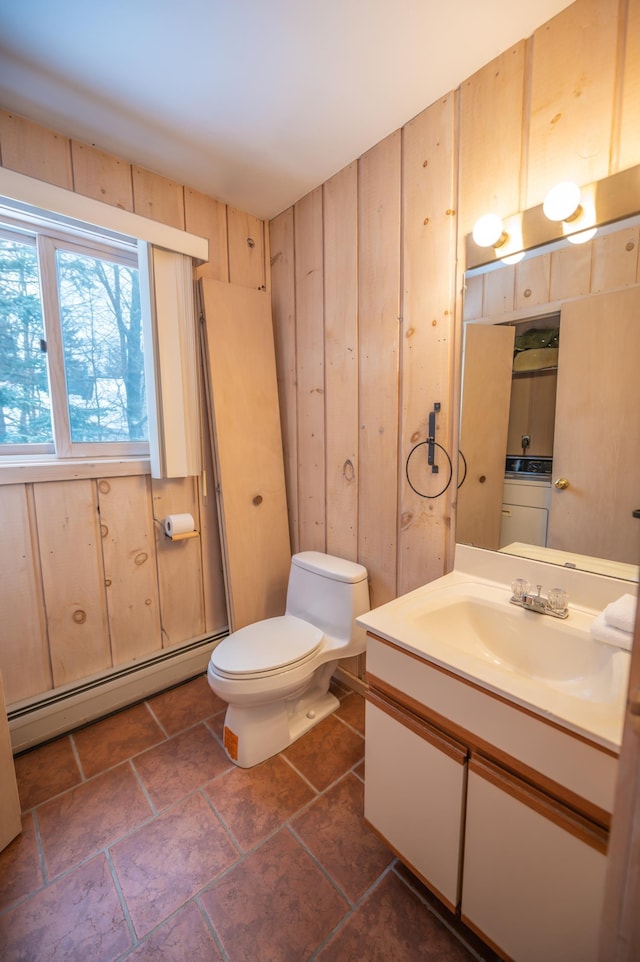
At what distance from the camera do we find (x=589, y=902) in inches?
28.1

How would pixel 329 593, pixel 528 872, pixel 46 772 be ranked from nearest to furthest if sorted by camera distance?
pixel 528 872, pixel 46 772, pixel 329 593

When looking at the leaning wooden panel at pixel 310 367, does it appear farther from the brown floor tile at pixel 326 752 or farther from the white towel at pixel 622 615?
the white towel at pixel 622 615

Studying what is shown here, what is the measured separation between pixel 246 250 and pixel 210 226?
211 millimetres

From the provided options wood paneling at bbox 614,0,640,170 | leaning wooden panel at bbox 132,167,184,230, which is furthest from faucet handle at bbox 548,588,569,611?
leaning wooden panel at bbox 132,167,184,230

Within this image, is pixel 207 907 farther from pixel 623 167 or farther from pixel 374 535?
pixel 623 167

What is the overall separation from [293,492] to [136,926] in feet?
5.41

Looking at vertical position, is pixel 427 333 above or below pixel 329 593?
above

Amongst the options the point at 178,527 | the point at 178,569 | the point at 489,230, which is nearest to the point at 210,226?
the point at 489,230

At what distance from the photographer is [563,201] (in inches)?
42.3

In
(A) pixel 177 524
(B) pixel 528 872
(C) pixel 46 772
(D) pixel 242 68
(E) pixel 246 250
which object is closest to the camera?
(B) pixel 528 872

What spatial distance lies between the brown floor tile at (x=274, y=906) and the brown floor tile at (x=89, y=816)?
1.34 ft

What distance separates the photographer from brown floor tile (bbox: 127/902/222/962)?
97cm

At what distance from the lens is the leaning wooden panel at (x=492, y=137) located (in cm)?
119

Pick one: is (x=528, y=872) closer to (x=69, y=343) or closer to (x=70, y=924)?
(x=70, y=924)
